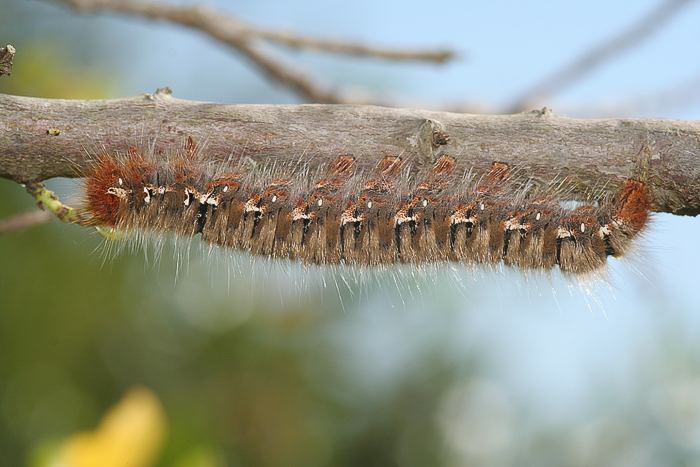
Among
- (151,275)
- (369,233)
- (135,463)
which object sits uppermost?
(369,233)

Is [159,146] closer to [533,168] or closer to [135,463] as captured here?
[135,463]

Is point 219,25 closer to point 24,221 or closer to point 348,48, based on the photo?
point 348,48

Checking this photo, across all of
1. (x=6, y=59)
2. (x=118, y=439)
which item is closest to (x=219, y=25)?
(x=6, y=59)

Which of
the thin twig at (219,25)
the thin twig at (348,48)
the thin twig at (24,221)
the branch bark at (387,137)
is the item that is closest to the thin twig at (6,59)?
the branch bark at (387,137)

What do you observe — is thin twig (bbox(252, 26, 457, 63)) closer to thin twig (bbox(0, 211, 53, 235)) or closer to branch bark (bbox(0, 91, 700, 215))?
branch bark (bbox(0, 91, 700, 215))

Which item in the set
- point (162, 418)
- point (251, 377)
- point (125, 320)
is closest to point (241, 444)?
point (251, 377)

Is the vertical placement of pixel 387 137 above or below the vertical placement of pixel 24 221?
above

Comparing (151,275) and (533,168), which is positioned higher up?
(533,168)

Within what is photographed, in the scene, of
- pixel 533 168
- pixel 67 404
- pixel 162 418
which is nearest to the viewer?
pixel 533 168
